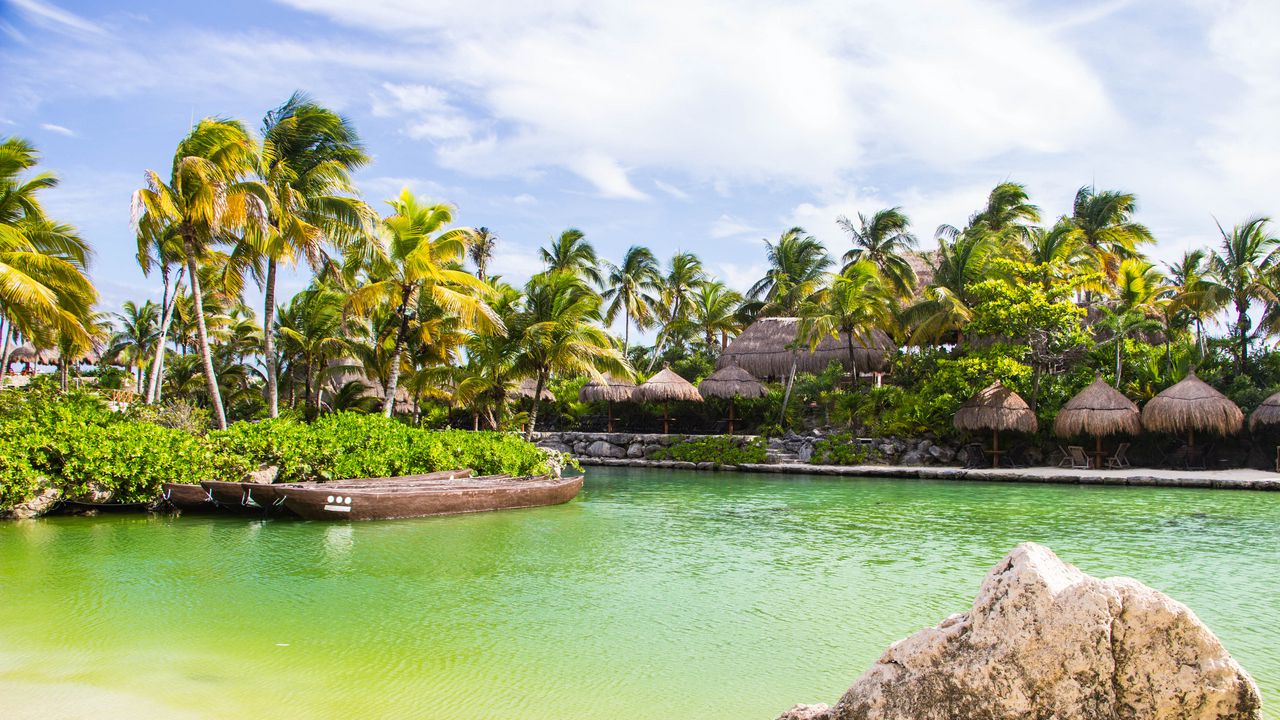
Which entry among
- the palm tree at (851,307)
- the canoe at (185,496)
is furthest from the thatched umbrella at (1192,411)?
the canoe at (185,496)

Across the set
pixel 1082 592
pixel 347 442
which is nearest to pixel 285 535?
pixel 347 442

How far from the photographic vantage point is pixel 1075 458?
18516 millimetres

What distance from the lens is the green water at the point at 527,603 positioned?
14.3 ft

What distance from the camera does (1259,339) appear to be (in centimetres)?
1908

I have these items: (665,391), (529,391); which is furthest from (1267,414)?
(529,391)

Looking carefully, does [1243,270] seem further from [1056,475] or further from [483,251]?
[483,251]

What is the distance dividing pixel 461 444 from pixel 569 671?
9343mm

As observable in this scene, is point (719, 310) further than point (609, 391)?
Yes

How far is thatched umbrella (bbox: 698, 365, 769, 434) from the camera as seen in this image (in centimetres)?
2281

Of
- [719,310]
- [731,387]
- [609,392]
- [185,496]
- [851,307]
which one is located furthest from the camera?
[719,310]

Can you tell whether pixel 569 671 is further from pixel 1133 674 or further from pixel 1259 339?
pixel 1259 339

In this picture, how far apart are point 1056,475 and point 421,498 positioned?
502 inches

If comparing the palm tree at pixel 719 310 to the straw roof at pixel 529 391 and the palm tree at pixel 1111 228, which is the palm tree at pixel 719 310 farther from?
the palm tree at pixel 1111 228

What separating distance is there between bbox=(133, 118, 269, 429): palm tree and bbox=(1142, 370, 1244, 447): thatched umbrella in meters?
17.0
